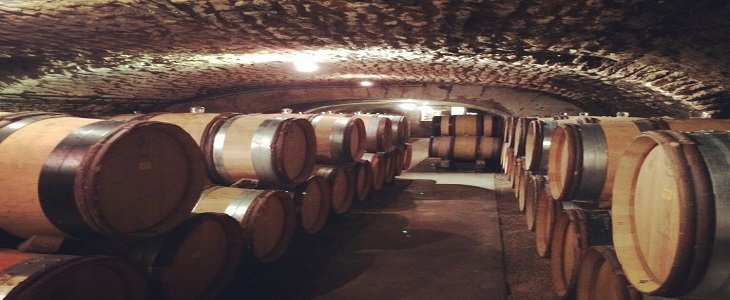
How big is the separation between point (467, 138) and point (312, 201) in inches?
243

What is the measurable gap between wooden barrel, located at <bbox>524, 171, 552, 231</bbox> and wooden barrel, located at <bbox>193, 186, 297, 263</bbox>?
7.58 ft

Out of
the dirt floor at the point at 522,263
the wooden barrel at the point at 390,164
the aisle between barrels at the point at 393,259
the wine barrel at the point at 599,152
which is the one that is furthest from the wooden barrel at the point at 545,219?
the wooden barrel at the point at 390,164

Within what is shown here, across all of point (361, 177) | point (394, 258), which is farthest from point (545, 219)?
point (361, 177)

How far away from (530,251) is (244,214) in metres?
2.81

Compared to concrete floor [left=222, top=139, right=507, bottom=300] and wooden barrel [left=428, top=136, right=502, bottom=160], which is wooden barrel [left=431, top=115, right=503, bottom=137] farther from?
concrete floor [left=222, top=139, right=507, bottom=300]

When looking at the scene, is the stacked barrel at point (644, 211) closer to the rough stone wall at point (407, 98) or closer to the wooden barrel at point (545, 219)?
the wooden barrel at point (545, 219)

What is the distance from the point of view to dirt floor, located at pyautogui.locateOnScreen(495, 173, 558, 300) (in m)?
3.20

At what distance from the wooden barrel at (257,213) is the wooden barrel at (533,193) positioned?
2.31 metres

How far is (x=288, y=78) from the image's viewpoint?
8.45 m

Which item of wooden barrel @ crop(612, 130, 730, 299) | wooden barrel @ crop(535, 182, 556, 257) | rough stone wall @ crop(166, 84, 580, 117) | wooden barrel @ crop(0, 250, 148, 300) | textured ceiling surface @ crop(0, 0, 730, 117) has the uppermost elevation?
textured ceiling surface @ crop(0, 0, 730, 117)

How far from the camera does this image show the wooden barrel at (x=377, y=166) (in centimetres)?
655

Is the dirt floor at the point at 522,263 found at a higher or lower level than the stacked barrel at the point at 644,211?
lower

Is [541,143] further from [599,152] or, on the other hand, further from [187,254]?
[187,254]

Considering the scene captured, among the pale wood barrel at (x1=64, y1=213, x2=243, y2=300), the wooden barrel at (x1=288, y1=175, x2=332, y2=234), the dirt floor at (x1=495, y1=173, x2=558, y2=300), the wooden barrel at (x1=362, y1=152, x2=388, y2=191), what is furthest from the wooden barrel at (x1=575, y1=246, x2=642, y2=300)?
the wooden barrel at (x1=362, y1=152, x2=388, y2=191)
